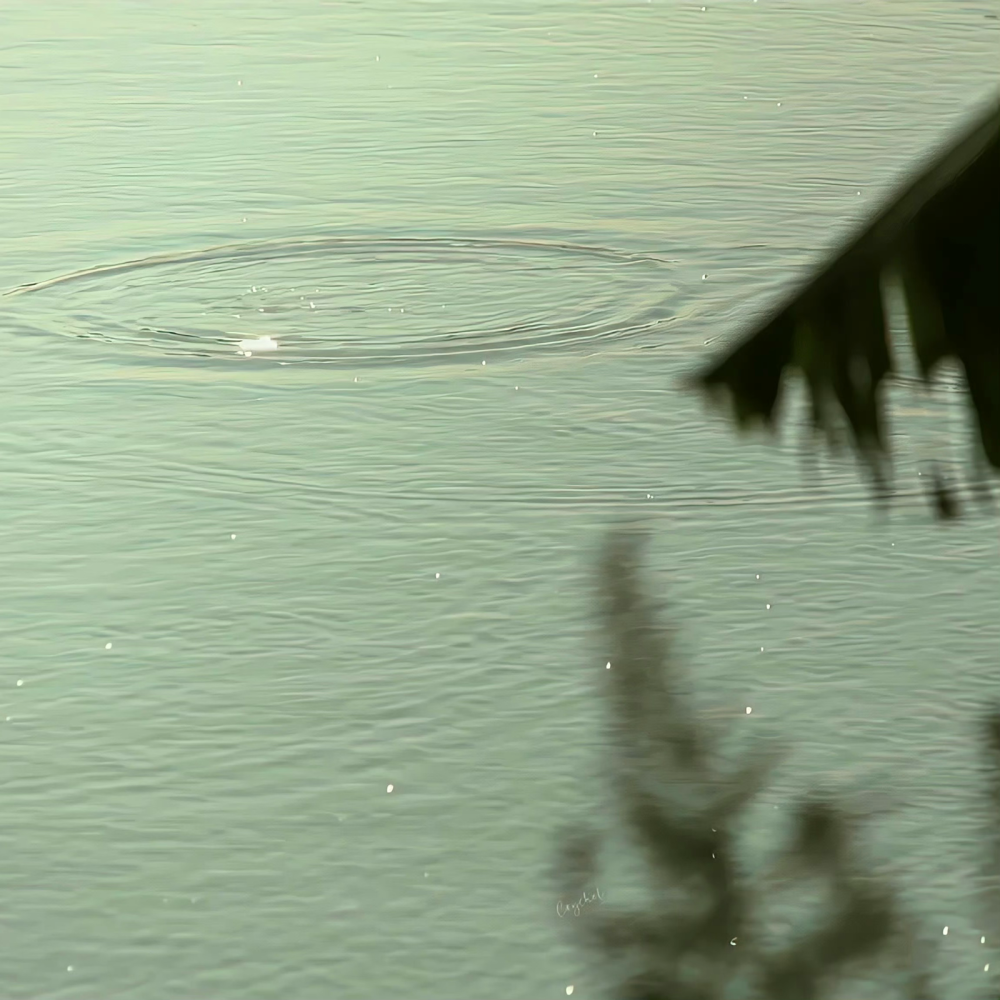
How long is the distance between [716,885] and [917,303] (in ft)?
2.89

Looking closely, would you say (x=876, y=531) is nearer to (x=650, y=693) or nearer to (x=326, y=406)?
(x=650, y=693)

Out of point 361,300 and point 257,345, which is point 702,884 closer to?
point 257,345

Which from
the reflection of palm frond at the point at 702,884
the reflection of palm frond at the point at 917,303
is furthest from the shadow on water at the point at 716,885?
the reflection of palm frond at the point at 917,303

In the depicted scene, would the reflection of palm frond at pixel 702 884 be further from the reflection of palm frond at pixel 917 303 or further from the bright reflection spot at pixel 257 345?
the bright reflection spot at pixel 257 345

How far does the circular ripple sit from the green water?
1 cm

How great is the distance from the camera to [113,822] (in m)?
2.86

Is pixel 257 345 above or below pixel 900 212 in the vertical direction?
above

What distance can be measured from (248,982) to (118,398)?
2274mm

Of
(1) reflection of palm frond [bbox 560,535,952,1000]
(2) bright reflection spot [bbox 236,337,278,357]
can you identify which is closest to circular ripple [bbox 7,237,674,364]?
(2) bright reflection spot [bbox 236,337,278,357]

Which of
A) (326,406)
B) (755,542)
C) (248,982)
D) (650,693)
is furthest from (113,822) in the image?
(326,406)

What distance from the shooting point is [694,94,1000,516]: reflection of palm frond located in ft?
6.53

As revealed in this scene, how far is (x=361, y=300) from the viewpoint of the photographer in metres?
5.29

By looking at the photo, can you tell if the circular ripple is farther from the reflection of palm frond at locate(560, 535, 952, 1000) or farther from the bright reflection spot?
the reflection of palm frond at locate(560, 535, 952, 1000)

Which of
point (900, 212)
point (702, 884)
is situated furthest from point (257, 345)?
point (900, 212)
